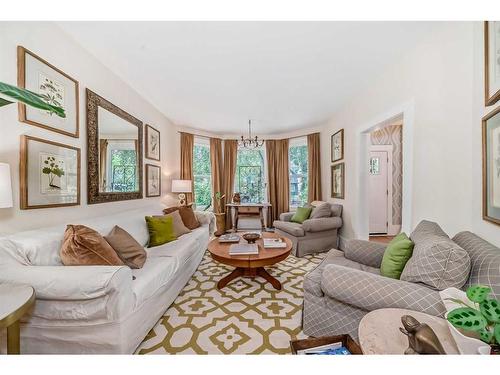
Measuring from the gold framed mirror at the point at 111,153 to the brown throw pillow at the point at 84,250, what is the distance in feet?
2.86

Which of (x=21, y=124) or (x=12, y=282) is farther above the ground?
(x=21, y=124)

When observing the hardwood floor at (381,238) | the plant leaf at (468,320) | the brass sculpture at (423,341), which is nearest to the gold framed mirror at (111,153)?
the brass sculpture at (423,341)

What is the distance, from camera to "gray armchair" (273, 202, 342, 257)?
3.35 metres

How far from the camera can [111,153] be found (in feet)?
8.41

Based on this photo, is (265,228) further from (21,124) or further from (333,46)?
(21,124)

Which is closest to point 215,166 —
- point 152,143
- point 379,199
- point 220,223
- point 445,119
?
point 220,223

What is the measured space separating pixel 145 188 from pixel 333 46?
10.5ft

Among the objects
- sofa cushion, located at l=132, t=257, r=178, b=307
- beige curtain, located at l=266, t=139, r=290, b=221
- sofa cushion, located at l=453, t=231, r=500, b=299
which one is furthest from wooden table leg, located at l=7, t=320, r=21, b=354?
beige curtain, located at l=266, t=139, r=290, b=221

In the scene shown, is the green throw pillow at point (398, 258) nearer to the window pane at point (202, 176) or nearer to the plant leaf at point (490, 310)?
the plant leaf at point (490, 310)

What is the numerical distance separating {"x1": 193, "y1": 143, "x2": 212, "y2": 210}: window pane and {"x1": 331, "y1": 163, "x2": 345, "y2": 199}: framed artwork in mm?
2927

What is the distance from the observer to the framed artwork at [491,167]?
125 centimetres

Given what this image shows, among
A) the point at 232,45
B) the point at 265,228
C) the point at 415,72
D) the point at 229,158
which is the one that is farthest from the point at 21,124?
the point at 265,228

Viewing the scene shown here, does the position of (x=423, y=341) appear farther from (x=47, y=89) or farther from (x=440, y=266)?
(x=47, y=89)

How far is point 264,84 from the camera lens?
2.84 meters
